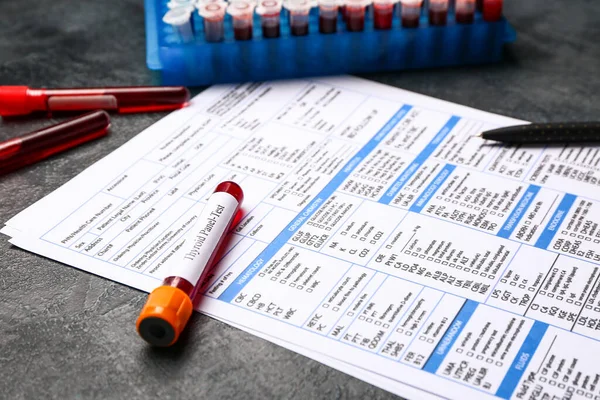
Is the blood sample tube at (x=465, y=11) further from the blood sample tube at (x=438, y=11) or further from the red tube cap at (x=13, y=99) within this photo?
the red tube cap at (x=13, y=99)

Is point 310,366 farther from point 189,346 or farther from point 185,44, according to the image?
point 185,44

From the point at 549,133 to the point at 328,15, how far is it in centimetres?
26

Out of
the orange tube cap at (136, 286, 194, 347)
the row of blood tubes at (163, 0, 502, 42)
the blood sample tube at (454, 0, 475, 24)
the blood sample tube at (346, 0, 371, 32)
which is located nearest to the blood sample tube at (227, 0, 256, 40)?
the row of blood tubes at (163, 0, 502, 42)

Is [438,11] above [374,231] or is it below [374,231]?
above

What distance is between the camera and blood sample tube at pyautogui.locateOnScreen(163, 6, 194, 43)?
2.48 feet

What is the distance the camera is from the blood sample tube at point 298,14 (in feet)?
2.52

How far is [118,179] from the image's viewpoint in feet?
2.14

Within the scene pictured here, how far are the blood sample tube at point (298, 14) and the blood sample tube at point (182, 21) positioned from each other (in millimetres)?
101

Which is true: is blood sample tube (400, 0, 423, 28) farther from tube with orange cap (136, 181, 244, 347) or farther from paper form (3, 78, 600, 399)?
tube with orange cap (136, 181, 244, 347)

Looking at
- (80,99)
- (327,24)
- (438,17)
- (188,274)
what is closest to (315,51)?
(327,24)

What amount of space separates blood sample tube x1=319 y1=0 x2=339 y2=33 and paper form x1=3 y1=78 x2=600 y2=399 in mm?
63

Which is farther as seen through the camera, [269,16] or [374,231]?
[269,16]

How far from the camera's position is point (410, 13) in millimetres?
785

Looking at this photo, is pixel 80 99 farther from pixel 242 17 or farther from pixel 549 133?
pixel 549 133
